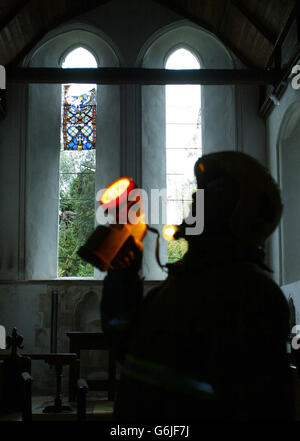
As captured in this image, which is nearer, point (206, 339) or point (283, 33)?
point (206, 339)

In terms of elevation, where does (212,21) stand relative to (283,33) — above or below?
above

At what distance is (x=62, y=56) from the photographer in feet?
37.3

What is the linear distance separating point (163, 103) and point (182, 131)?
2.07 ft

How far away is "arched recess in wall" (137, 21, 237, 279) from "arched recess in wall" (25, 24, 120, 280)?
547 mm

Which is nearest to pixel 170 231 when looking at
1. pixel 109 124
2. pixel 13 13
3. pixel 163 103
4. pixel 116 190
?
pixel 116 190

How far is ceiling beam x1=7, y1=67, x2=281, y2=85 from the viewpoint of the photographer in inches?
358

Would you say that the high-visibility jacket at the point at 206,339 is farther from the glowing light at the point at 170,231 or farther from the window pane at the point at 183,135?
the window pane at the point at 183,135

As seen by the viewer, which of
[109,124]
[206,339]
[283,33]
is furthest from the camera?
[109,124]

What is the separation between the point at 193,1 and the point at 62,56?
2.62 meters

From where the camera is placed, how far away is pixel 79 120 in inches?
443

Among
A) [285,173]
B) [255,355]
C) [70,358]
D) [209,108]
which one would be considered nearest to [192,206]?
[255,355]

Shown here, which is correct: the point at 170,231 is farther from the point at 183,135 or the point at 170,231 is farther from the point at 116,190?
the point at 183,135

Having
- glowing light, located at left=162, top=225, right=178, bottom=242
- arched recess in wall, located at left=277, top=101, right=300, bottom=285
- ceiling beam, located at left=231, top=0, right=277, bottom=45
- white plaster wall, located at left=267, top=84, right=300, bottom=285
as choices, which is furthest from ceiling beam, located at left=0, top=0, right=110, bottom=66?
glowing light, located at left=162, top=225, right=178, bottom=242

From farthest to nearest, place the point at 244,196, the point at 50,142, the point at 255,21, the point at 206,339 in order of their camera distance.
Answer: the point at 50,142 → the point at 255,21 → the point at 244,196 → the point at 206,339
